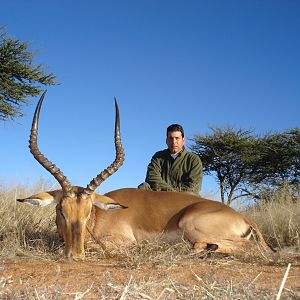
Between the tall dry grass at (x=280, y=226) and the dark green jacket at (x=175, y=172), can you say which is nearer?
the tall dry grass at (x=280, y=226)

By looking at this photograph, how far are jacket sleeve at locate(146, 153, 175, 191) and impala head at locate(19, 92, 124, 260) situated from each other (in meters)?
1.80

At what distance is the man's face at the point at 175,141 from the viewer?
24.7ft

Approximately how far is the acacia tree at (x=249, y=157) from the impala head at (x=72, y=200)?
1511 centimetres

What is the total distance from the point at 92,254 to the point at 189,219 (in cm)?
109

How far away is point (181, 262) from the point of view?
13.4 feet

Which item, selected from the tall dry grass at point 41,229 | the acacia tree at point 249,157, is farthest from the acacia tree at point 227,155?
the tall dry grass at point 41,229

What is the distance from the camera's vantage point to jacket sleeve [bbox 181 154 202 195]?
24.3ft

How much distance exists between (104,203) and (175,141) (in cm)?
242

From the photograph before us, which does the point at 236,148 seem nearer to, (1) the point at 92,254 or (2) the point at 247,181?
(2) the point at 247,181

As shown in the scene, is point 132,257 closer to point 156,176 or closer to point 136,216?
point 136,216

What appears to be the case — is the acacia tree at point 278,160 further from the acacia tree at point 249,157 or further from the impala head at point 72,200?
the impala head at point 72,200

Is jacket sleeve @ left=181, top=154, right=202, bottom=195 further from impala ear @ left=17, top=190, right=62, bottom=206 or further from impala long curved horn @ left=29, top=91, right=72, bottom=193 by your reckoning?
impala long curved horn @ left=29, top=91, right=72, bottom=193

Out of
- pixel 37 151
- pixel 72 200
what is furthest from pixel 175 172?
pixel 72 200

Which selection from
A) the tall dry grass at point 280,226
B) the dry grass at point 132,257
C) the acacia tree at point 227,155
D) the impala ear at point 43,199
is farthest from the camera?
the acacia tree at point 227,155
